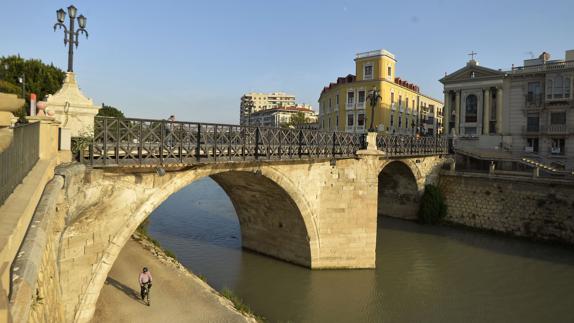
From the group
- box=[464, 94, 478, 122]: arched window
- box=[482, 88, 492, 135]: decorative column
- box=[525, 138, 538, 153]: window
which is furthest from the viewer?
box=[464, 94, 478, 122]: arched window

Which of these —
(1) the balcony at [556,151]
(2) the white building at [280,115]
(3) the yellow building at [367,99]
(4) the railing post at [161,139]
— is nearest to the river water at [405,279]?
(4) the railing post at [161,139]

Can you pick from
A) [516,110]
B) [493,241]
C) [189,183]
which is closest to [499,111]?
[516,110]

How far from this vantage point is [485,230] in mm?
26938

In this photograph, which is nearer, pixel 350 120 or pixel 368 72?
pixel 368 72

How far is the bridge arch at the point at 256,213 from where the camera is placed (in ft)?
35.1

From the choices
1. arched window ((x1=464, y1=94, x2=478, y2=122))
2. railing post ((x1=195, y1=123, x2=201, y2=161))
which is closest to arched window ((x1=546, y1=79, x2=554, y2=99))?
Result: arched window ((x1=464, y1=94, x2=478, y2=122))

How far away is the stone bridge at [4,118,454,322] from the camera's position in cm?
695

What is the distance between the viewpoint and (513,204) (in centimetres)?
2611

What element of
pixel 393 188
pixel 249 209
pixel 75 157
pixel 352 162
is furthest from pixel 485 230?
pixel 75 157

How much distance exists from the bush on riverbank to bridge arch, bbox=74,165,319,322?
553 inches

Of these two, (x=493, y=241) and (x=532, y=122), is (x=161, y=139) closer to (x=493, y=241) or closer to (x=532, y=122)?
(x=493, y=241)

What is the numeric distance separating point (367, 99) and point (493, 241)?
19.9 m

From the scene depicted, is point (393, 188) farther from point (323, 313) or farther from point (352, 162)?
point (323, 313)

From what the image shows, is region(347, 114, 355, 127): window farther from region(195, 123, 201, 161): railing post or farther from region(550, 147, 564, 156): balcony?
region(195, 123, 201, 161): railing post
